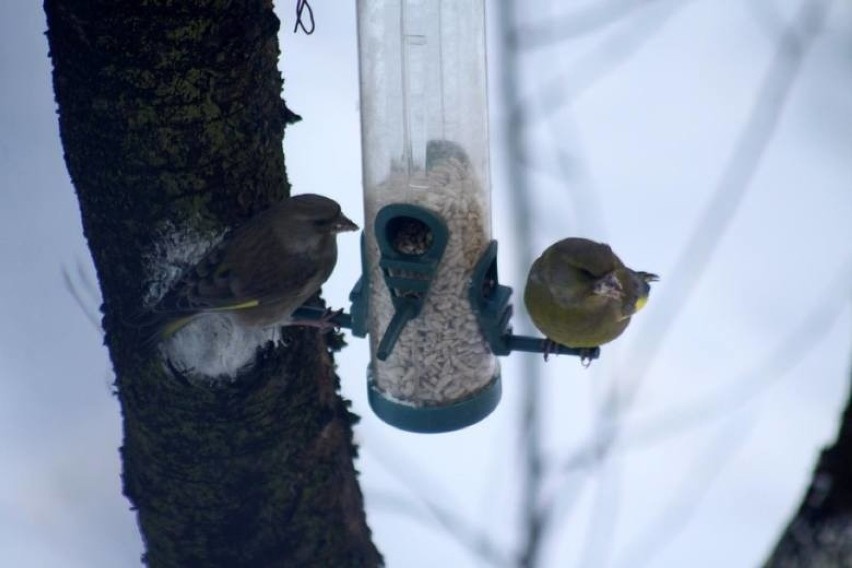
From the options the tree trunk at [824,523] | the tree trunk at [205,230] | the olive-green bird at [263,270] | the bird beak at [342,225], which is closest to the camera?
the tree trunk at [824,523]

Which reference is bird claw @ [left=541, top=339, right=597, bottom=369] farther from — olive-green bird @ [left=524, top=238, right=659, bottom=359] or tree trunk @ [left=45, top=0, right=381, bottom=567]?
tree trunk @ [left=45, top=0, right=381, bottom=567]

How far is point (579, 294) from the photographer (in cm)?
315

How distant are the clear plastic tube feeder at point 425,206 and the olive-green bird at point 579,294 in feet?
0.58

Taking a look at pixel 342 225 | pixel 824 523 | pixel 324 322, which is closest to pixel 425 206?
pixel 342 225

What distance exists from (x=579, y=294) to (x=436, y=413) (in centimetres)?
49

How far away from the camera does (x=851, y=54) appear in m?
4.93

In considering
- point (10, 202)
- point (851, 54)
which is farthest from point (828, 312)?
point (10, 202)

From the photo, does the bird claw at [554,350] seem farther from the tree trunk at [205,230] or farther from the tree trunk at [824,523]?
Result: the tree trunk at [824,523]

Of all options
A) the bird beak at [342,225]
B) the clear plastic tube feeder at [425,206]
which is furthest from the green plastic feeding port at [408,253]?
the bird beak at [342,225]

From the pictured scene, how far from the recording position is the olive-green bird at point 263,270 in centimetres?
289

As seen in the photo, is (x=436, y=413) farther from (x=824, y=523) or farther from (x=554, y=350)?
(x=824, y=523)

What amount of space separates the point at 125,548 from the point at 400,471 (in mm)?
982

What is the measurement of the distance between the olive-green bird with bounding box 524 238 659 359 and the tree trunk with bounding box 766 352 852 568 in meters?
0.97

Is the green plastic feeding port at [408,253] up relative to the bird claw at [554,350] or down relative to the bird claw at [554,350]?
up
